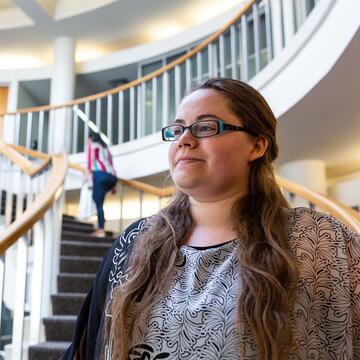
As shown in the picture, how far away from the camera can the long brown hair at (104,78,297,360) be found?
0.70 m

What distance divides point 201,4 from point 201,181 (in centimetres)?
720

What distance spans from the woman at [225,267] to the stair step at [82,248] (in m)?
2.95

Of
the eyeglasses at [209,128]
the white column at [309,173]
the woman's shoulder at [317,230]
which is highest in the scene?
the white column at [309,173]

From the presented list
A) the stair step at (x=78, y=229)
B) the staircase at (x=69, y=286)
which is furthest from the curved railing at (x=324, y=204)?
the stair step at (x=78, y=229)

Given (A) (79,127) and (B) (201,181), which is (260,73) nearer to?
(B) (201,181)

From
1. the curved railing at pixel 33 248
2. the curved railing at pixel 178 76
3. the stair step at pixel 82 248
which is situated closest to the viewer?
the curved railing at pixel 33 248

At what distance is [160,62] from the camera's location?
742 cm

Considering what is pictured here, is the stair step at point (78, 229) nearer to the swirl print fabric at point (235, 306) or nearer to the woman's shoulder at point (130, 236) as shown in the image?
the woman's shoulder at point (130, 236)

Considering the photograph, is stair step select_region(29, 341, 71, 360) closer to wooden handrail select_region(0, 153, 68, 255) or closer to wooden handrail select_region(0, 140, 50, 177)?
wooden handrail select_region(0, 153, 68, 255)

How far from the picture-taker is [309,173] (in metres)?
4.70

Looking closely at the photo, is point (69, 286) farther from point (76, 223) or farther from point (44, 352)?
point (76, 223)

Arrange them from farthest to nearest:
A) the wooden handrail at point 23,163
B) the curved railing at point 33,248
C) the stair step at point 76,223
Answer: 1. the stair step at point 76,223
2. the wooden handrail at point 23,163
3. the curved railing at point 33,248

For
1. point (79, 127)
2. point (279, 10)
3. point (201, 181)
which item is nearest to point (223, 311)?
point (201, 181)

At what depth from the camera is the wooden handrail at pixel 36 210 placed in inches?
73.7
